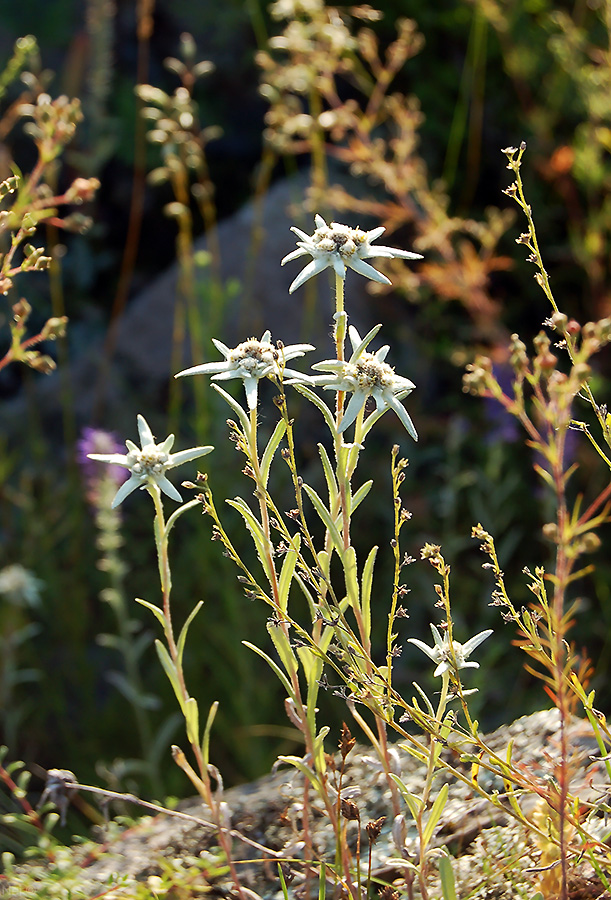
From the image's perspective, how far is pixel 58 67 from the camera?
3672 mm

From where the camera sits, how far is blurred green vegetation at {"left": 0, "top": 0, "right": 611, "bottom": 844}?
87.5 inches

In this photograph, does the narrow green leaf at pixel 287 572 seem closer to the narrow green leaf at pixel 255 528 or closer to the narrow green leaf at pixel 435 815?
the narrow green leaf at pixel 255 528

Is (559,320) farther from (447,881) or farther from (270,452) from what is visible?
(447,881)

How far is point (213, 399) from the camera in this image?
2459 millimetres

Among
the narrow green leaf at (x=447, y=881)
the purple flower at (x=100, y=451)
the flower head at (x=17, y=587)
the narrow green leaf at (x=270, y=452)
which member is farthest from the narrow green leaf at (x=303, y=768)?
the flower head at (x=17, y=587)

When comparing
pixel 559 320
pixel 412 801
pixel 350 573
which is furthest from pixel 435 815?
pixel 559 320

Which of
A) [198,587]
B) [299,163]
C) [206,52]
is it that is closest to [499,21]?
[299,163]

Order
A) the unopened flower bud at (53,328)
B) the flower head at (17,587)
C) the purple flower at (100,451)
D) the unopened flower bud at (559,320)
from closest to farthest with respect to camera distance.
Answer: the unopened flower bud at (559,320)
the unopened flower bud at (53,328)
the purple flower at (100,451)
the flower head at (17,587)

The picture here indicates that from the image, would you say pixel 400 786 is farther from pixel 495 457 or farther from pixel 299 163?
pixel 299 163

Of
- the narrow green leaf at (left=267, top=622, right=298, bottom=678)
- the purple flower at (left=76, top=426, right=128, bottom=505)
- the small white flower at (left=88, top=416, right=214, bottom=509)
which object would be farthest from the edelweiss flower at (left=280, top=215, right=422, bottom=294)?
the purple flower at (left=76, top=426, right=128, bottom=505)

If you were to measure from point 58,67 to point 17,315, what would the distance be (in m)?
3.01

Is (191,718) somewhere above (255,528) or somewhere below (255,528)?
below

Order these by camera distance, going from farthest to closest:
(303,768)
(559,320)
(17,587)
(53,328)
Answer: (17,587), (53,328), (303,768), (559,320)

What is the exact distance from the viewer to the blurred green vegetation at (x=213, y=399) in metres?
2.22
